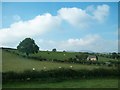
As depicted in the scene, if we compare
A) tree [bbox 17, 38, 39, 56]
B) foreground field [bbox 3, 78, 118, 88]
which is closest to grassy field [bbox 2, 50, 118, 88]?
foreground field [bbox 3, 78, 118, 88]

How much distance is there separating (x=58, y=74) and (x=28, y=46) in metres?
2.86

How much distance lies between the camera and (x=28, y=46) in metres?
16.5

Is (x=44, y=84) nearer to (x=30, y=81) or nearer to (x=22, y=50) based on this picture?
(x=30, y=81)

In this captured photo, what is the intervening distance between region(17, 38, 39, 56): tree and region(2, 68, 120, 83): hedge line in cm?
183

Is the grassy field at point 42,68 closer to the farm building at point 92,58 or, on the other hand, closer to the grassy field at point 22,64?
the grassy field at point 22,64

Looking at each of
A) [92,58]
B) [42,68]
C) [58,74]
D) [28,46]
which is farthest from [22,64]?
[92,58]

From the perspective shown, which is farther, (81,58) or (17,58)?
(81,58)

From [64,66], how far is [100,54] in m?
2.78

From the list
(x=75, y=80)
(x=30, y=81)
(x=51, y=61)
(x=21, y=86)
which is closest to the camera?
(x=21, y=86)

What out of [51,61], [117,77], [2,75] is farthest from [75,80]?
[2,75]

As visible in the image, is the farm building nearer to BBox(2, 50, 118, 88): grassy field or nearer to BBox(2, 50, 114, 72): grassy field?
BBox(2, 50, 118, 88): grassy field

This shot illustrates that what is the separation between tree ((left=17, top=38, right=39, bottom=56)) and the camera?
15923 mm

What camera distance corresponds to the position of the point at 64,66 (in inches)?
646

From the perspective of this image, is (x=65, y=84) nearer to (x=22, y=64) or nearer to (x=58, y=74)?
(x=58, y=74)
